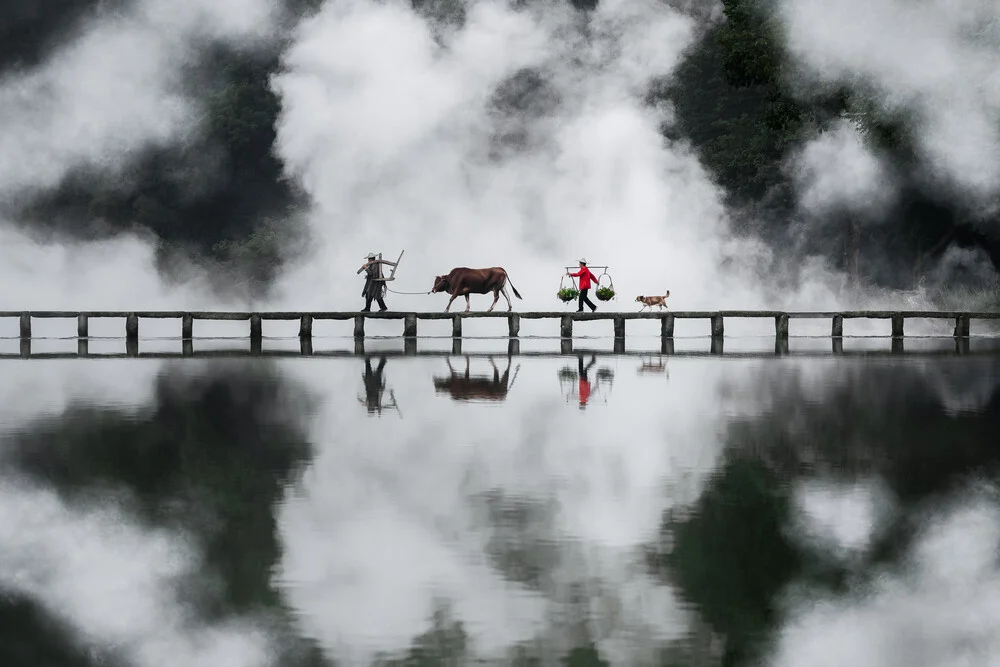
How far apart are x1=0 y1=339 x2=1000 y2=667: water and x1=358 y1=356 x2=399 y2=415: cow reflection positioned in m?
0.13

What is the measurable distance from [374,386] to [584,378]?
3003 mm

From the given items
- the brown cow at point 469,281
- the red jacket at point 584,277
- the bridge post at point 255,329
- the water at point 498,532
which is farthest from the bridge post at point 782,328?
the water at point 498,532

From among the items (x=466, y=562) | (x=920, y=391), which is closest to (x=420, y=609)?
(x=466, y=562)

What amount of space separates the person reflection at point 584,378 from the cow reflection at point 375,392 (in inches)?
75.2

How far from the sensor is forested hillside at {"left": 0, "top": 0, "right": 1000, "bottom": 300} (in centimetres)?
3744

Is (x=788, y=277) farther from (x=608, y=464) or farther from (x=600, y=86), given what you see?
(x=608, y=464)

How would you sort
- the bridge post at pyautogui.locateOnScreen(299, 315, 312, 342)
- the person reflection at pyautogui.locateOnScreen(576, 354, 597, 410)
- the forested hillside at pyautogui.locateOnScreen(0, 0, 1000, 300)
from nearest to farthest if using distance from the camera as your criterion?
the person reflection at pyautogui.locateOnScreen(576, 354, 597, 410), the bridge post at pyautogui.locateOnScreen(299, 315, 312, 342), the forested hillside at pyautogui.locateOnScreen(0, 0, 1000, 300)

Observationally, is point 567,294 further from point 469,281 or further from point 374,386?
point 374,386

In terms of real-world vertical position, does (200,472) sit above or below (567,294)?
below

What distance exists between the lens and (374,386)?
19.1 m

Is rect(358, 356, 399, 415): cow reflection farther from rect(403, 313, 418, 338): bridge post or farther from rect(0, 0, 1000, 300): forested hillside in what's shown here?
rect(0, 0, 1000, 300): forested hillside

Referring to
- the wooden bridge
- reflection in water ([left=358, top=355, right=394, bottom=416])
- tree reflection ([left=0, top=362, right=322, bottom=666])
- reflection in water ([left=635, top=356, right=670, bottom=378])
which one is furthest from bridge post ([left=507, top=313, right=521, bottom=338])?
tree reflection ([left=0, top=362, right=322, bottom=666])

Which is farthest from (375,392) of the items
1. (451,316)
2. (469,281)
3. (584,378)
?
(469,281)

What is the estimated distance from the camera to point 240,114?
60688 mm
